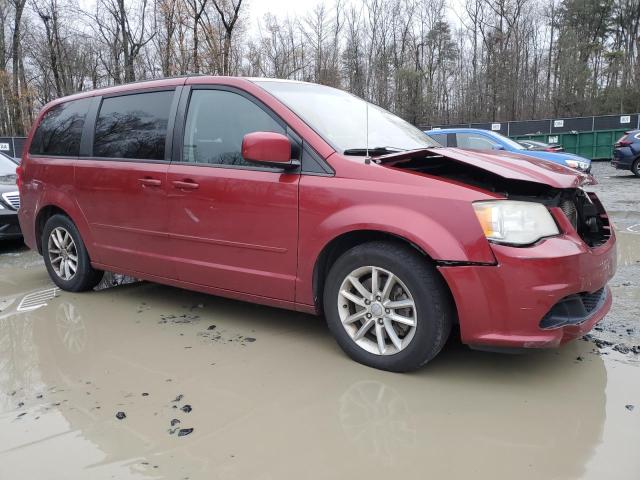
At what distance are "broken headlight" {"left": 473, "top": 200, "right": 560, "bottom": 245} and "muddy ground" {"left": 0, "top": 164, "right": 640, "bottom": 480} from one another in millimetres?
828

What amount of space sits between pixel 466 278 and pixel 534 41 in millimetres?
41254

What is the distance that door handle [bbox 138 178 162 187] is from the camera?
3902 millimetres

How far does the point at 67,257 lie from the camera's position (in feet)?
16.1

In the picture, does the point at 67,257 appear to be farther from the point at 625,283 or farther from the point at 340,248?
the point at 625,283

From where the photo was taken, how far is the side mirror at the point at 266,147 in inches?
124

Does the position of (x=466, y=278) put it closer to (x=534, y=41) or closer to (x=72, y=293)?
(x=72, y=293)

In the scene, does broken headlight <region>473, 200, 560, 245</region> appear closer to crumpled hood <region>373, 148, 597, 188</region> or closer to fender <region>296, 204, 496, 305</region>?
fender <region>296, 204, 496, 305</region>

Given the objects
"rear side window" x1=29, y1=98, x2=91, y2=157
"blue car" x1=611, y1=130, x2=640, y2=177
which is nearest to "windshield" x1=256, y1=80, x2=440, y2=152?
"rear side window" x1=29, y1=98, x2=91, y2=157

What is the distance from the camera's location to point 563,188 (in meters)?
2.85

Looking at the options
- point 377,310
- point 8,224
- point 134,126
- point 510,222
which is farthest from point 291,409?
point 8,224

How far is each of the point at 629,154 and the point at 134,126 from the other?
15.6 m

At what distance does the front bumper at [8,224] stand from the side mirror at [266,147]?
16.4 feet

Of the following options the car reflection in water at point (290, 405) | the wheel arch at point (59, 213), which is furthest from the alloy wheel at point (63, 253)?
the car reflection in water at point (290, 405)

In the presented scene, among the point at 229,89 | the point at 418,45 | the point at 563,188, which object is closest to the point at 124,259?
the point at 229,89
